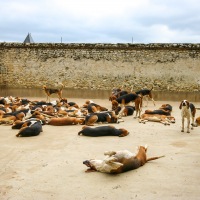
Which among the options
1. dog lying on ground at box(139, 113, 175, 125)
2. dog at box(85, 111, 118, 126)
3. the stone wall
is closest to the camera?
dog at box(85, 111, 118, 126)

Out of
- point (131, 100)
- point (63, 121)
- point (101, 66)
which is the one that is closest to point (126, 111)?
point (131, 100)

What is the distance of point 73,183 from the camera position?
4695mm

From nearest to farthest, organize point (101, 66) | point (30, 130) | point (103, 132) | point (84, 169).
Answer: point (84, 169)
point (103, 132)
point (30, 130)
point (101, 66)

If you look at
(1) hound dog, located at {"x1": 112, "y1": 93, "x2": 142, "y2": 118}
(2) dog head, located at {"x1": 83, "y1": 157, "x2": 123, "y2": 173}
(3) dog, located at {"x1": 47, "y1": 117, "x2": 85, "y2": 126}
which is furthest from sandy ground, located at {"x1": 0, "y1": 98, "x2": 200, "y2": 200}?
(1) hound dog, located at {"x1": 112, "y1": 93, "x2": 142, "y2": 118}

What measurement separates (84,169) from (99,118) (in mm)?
4313

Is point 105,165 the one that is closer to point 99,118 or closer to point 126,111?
point 99,118

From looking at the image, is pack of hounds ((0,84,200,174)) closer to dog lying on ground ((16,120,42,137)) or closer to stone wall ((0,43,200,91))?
dog lying on ground ((16,120,42,137))

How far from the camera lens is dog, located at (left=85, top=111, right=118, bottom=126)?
30.8ft

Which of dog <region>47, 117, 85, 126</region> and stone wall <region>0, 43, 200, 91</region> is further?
stone wall <region>0, 43, 200, 91</region>

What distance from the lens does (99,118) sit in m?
9.56

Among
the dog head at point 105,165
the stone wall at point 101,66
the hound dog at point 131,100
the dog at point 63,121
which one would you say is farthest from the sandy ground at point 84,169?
the stone wall at point 101,66

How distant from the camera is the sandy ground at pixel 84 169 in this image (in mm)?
4324

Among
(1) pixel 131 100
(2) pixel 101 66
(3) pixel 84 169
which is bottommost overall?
(3) pixel 84 169

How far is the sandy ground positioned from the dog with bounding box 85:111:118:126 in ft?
4.50
